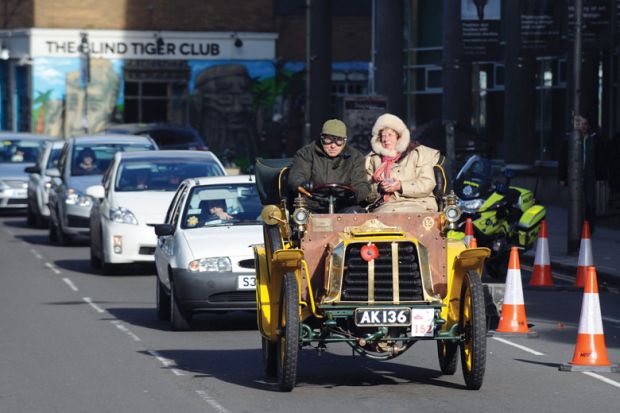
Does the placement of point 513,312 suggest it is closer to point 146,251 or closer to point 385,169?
point 385,169

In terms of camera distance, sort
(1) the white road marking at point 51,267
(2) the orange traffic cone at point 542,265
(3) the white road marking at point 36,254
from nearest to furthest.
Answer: (2) the orange traffic cone at point 542,265 → (1) the white road marking at point 51,267 → (3) the white road marking at point 36,254

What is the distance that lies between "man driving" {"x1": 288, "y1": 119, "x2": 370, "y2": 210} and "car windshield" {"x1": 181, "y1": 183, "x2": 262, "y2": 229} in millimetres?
4468

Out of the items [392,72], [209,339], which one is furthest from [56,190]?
[392,72]

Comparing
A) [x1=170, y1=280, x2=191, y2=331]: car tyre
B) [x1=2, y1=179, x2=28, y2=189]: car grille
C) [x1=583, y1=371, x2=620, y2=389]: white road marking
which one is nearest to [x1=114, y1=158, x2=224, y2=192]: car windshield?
[x1=170, y1=280, x2=191, y2=331]: car tyre

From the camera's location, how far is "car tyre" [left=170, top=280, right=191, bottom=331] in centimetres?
1509

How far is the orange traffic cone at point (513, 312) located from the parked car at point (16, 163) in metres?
21.9

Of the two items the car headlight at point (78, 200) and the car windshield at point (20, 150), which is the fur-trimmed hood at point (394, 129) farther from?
the car windshield at point (20, 150)

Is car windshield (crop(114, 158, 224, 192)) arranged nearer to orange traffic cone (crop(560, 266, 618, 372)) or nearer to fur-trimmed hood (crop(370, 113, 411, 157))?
fur-trimmed hood (crop(370, 113, 411, 157))

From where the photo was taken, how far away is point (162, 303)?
16.1 metres

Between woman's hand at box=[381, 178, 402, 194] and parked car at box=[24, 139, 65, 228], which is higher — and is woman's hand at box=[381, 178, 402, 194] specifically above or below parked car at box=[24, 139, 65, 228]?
above

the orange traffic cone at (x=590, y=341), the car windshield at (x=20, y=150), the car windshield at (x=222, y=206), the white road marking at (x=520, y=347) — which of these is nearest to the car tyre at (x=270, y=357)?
the orange traffic cone at (x=590, y=341)

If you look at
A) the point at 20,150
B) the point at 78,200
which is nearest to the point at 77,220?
the point at 78,200

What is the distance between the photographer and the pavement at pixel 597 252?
20.3 m

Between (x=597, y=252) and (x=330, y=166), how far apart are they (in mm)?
12283
